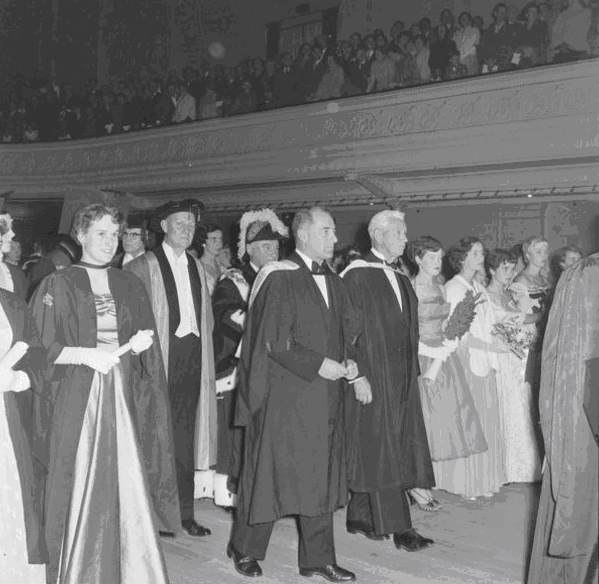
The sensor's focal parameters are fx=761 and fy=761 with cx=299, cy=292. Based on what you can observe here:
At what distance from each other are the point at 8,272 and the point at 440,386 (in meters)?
3.20

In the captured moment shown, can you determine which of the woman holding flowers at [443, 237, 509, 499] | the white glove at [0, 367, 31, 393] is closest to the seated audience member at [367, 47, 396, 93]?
the woman holding flowers at [443, 237, 509, 499]

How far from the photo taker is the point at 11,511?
3268 millimetres

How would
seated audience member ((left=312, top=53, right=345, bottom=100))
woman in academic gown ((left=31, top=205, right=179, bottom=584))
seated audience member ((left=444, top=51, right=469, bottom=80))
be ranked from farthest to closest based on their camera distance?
seated audience member ((left=312, top=53, right=345, bottom=100)), seated audience member ((left=444, top=51, right=469, bottom=80)), woman in academic gown ((left=31, top=205, right=179, bottom=584))

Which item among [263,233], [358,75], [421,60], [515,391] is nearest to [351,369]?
[263,233]

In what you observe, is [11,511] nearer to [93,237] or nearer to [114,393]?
[114,393]

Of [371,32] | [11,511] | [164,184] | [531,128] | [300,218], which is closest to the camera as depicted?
[11,511]

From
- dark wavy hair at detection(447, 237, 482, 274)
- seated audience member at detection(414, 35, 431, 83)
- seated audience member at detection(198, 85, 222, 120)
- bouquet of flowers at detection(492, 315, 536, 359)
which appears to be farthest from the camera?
seated audience member at detection(198, 85, 222, 120)

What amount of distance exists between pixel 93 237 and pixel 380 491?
2.16m

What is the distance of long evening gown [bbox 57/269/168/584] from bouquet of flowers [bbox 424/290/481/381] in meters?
2.73

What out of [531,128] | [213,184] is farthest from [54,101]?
[531,128]

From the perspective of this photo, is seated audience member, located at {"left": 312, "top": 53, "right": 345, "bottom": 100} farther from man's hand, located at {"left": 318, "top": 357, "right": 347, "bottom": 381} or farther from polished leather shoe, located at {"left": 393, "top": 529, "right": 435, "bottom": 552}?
man's hand, located at {"left": 318, "top": 357, "right": 347, "bottom": 381}

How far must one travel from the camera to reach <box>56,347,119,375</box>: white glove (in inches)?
133

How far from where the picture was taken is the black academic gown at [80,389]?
3.37m

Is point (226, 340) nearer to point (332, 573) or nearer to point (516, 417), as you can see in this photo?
point (332, 573)
